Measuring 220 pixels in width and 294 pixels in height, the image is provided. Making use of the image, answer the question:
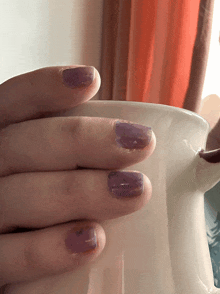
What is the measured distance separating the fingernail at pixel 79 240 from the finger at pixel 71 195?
1 centimetres

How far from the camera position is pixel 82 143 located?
24cm

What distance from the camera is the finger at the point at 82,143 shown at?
237mm

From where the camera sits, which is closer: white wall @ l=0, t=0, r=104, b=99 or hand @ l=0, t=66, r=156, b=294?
hand @ l=0, t=66, r=156, b=294

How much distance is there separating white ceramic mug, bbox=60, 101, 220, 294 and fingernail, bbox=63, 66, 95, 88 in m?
0.02

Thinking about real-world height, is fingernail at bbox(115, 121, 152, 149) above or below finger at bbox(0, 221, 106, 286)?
above

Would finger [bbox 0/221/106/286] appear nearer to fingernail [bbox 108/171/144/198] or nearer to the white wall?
fingernail [bbox 108/171/144/198]

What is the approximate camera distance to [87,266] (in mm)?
226

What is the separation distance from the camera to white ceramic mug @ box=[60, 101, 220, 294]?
8.7 inches

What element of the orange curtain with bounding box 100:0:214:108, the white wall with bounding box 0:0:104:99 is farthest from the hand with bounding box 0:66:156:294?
the orange curtain with bounding box 100:0:214:108

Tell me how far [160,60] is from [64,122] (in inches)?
40.2

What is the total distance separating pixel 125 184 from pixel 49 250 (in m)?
0.09

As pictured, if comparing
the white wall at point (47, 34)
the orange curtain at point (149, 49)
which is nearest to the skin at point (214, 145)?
the orange curtain at point (149, 49)

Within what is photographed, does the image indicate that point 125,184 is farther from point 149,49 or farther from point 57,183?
point 149,49

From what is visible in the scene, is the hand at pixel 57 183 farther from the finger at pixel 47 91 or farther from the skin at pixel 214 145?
the skin at pixel 214 145
